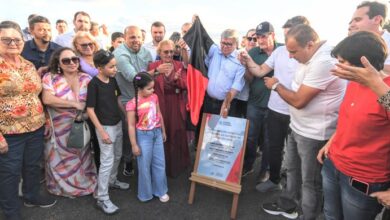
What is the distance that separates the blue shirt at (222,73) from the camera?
11.2 ft

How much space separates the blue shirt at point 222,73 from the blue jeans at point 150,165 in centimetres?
92

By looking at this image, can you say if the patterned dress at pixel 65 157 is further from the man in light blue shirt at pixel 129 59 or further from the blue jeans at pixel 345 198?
the blue jeans at pixel 345 198

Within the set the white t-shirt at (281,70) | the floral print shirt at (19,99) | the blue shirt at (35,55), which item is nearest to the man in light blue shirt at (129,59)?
the blue shirt at (35,55)

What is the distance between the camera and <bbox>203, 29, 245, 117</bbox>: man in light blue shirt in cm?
335

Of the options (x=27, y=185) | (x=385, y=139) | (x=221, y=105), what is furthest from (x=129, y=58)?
(x=385, y=139)

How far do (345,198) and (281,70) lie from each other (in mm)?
1659

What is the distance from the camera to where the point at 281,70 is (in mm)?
3092

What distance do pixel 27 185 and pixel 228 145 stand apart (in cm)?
230

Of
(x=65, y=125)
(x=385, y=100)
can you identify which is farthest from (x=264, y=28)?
(x=65, y=125)

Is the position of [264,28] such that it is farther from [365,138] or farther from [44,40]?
[44,40]

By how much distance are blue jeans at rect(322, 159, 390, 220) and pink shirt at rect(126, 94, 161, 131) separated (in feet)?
6.09

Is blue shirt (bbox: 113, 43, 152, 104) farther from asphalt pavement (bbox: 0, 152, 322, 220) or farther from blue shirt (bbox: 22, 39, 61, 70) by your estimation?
asphalt pavement (bbox: 0, 152, 322, 220)

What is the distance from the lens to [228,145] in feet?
10.4

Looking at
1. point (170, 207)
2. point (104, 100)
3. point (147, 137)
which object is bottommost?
point (170, 207)
